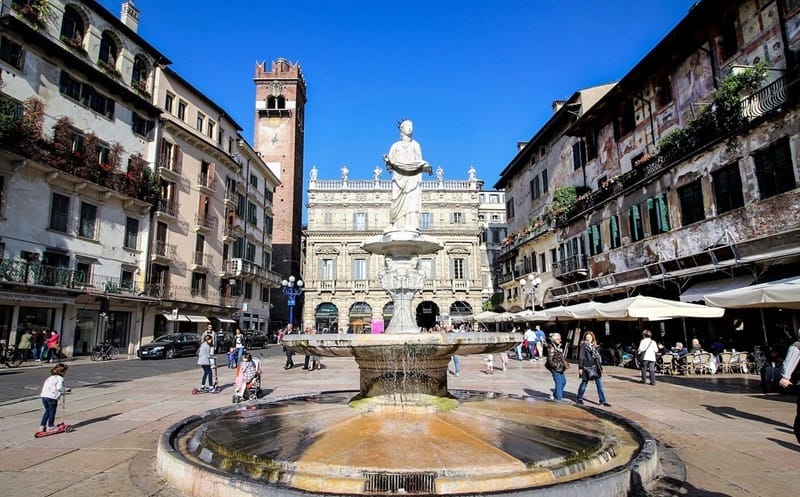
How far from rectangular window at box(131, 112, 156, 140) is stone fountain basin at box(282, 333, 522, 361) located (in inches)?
1128

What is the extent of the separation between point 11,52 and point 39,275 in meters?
10.5

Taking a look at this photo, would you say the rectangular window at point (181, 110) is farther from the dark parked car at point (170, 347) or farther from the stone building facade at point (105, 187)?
the dark parked car at point (170, 347)

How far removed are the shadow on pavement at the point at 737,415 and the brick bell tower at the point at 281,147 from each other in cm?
4975

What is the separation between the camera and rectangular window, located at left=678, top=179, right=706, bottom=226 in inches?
716

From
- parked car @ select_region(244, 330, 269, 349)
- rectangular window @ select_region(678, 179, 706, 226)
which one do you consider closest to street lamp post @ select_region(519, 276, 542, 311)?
rectangular window @ select_region(678, 179, 706, 226)

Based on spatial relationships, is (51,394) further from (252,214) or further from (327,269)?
(327,269)

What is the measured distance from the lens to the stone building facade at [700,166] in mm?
14891

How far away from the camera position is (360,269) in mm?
53812

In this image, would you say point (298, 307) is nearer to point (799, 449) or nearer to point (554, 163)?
point (554, 163)

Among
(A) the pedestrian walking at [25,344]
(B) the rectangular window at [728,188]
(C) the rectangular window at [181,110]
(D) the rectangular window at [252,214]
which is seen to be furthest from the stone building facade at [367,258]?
(B) the rectangular window at [728,188]

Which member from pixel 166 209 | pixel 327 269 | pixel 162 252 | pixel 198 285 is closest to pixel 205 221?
pixel 166 209

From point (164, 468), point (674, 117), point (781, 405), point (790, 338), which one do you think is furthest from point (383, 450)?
point (674, 117)

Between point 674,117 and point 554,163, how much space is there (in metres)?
12.1

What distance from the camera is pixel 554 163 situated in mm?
32969
